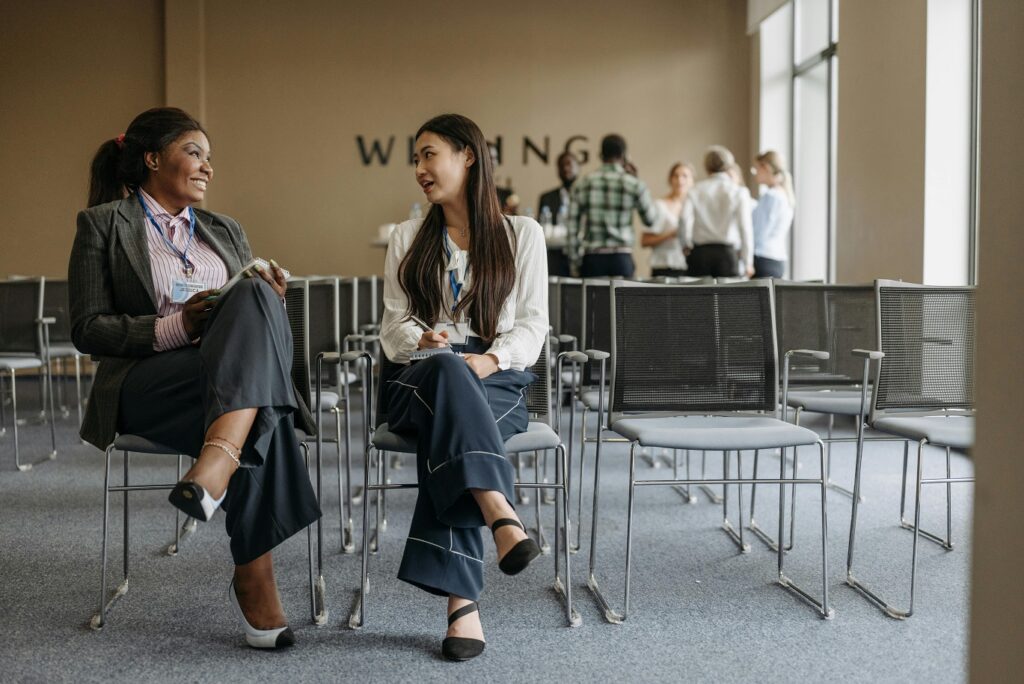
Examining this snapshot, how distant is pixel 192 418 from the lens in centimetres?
222

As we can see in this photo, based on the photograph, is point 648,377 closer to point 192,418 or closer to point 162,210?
point 192,418

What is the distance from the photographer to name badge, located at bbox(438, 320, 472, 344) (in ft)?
8.38

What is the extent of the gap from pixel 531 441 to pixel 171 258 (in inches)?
41.4

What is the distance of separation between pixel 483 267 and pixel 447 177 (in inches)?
10.3

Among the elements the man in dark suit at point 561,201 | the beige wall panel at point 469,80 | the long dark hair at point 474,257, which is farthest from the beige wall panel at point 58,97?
the long dark hair at point 474,257

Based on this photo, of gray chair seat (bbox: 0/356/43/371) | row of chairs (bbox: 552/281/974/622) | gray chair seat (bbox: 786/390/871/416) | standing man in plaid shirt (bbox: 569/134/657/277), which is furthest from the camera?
standing man in plaid shirt (bbox: 569/134/657/277)

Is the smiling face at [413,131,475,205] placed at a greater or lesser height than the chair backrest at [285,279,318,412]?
greater

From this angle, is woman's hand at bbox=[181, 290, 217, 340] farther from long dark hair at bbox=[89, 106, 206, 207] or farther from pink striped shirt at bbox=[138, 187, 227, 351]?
long dark hair at bbox=[89, 106, 206, 207]

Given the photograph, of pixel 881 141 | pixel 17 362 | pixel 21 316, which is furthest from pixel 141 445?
pixel 881 141

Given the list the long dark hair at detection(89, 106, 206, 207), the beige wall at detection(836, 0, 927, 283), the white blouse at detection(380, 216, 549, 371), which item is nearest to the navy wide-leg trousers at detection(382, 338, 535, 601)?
the white blouse at detection(380, 216, 549, 371)

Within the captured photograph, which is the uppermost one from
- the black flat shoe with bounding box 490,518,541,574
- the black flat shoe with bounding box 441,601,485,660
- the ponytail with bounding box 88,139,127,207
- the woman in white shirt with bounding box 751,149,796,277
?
the woman in white shirt with bounding box 751,149,796,277

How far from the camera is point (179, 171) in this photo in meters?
2.46

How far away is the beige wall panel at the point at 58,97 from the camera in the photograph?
846cm

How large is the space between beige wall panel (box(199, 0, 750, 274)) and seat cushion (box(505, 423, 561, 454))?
6435 mm
